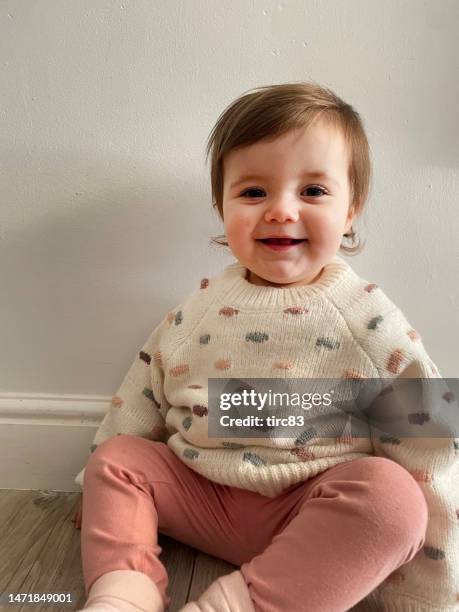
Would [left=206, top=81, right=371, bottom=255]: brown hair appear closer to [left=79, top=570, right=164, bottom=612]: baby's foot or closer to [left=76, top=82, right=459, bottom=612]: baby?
[left=76, top=82, right=459, bottom=612]: baby

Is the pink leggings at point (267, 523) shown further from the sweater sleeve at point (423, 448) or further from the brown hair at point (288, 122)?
the brown hair at point (288, 122)

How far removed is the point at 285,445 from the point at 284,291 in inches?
8.5

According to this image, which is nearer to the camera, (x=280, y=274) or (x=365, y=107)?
(x=280, y=274)

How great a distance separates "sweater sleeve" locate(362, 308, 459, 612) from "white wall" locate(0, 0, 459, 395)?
9.8 inches

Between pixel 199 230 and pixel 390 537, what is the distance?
1.84 feet

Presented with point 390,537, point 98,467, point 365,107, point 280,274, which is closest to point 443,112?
point 365,107

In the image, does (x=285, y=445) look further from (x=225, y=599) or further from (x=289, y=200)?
(x=289, y=200)

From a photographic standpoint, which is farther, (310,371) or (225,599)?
(310,371)

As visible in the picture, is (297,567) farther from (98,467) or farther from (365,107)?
(365,107)

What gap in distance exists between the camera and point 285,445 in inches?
29.6

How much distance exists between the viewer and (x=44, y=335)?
1.01m

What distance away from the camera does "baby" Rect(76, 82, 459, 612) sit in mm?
643

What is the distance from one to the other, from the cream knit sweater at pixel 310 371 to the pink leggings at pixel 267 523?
0.04 m

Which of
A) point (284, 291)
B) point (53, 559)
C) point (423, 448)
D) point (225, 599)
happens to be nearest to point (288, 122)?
point (284, 291)
